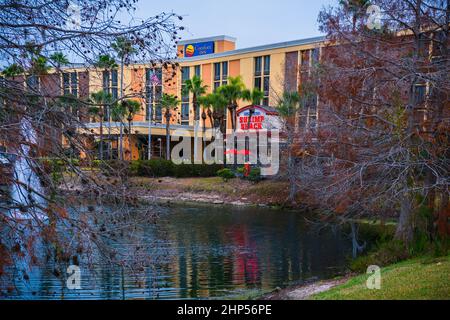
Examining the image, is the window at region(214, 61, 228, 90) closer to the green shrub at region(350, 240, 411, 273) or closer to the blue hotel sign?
the blue hotel sign

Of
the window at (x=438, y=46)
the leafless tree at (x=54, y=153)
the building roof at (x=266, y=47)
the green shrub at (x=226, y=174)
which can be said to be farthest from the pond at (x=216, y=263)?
the building roof at (x=266, y=47)

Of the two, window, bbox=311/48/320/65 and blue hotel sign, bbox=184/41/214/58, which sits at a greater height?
blue hotel sign, bbox=184/41/214/58

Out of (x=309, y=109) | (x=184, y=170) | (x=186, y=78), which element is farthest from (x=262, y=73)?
(x=309, y=109)

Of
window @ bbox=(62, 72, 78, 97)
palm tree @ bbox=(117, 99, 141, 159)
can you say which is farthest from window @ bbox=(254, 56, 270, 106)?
palm tree @ bbox=(117, 99, 141, 159)

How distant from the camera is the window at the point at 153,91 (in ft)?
25.8

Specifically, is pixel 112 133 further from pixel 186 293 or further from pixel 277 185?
pixel 277 185

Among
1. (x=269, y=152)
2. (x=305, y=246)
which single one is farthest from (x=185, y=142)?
(x=305, y=246)

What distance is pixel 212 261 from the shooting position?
1777cm

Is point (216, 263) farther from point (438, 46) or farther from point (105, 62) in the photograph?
point (105, 62)

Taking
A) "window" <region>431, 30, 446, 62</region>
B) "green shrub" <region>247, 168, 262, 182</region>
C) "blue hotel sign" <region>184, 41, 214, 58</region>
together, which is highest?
"blue hotel sign" <region>184, 41, 214, 58</region>

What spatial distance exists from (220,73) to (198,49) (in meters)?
8.94

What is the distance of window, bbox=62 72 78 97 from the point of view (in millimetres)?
8117

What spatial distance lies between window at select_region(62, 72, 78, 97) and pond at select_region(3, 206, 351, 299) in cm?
297
